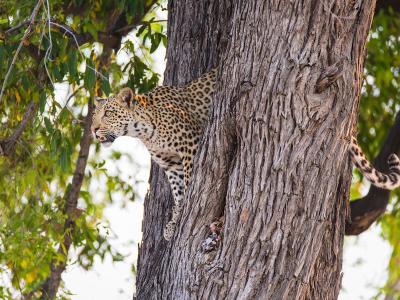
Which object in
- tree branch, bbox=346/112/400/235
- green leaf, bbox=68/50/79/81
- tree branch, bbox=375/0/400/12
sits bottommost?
tree branch, bbox=346/112/400/235

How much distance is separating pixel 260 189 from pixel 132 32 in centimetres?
504

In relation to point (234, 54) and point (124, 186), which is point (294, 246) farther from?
point (124, 186)

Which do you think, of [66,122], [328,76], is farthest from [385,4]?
[328,76]

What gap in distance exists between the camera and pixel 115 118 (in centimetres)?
727

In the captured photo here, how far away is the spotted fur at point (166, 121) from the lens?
281 inches

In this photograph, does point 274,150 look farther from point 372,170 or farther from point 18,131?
point 18,131

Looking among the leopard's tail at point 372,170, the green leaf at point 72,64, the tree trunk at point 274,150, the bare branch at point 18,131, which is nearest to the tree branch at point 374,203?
the leopard's tail at point 372,170

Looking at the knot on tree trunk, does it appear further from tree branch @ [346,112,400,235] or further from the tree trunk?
tree branch @ [346,112,400,235]

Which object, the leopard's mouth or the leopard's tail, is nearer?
the leopard's tail

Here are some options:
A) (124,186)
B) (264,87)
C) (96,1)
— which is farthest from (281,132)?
(124,186)

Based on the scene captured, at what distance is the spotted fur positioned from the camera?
281 inches

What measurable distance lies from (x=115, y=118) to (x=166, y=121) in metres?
0.37

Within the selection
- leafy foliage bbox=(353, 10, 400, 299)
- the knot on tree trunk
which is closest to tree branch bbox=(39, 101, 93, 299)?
leafy foliage bbox=(353, 10, 400, 299)

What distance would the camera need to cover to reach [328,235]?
625cm
